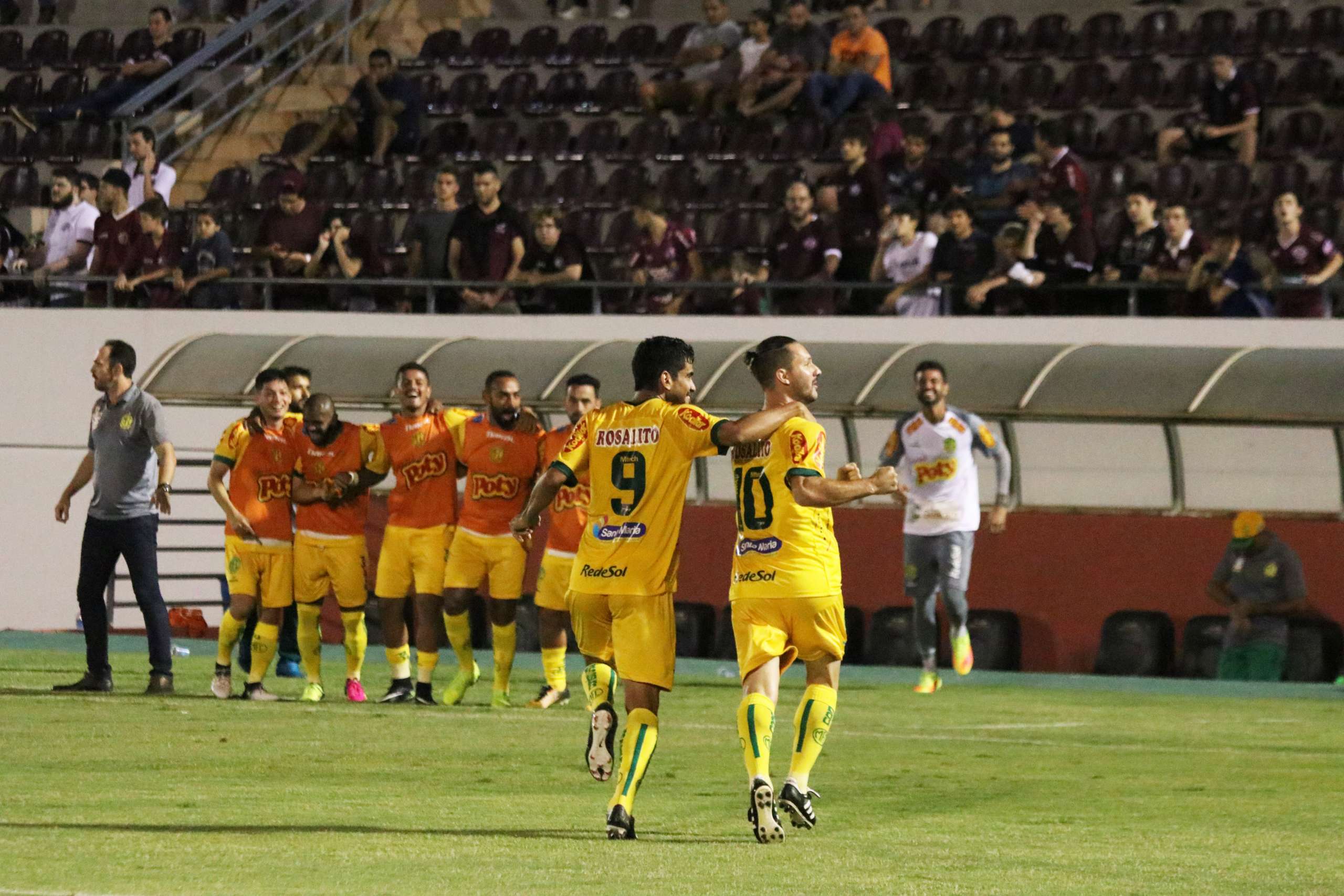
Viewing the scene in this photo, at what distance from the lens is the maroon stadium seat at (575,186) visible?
24.2 meters

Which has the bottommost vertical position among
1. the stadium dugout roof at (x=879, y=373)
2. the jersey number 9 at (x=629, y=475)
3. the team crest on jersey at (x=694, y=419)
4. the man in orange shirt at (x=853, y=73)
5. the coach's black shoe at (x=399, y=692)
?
the coach's black shoe at (x=399, y=692)

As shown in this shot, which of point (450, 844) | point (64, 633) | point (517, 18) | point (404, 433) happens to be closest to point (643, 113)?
point (517, 18)

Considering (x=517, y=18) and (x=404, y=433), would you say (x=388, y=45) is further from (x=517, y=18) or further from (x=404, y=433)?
(x=404, y=433)

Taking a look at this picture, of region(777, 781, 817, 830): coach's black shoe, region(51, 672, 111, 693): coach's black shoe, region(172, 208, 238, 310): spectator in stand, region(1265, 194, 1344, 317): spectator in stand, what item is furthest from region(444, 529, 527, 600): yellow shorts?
region(172, 208, 238, 310): spectator in stand

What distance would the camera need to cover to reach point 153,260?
2330cm

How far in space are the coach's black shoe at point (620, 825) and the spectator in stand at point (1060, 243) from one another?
12.2m

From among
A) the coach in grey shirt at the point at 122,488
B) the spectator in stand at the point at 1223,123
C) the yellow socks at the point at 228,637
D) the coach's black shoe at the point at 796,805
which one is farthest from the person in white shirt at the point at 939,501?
the coach's black shoe at the point at 796,805

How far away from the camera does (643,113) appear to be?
25.1 meters

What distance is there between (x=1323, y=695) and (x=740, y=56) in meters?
10.4

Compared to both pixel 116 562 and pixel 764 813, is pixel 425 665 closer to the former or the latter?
pixel 116 562

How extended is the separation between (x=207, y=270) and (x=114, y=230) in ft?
3.76

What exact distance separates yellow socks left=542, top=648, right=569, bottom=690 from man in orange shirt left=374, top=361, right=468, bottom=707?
743 mm

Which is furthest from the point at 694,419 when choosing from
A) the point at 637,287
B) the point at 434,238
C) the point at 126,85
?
the point at 126,85

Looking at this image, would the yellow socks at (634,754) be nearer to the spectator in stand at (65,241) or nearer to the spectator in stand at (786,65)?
the spectator in stand at (786,65)
